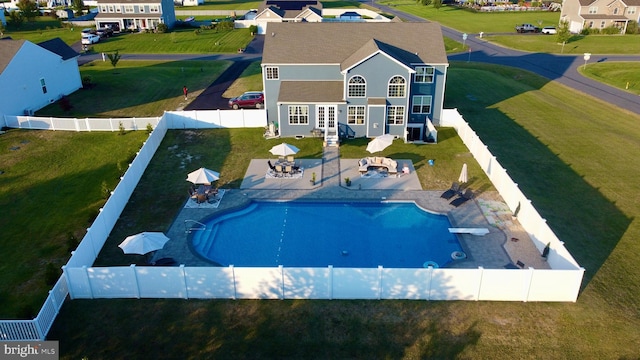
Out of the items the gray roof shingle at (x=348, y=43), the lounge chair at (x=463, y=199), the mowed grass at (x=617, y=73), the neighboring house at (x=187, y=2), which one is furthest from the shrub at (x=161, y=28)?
the lounge chair at (x=463, y=199)

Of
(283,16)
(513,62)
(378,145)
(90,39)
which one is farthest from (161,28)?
(378,145)

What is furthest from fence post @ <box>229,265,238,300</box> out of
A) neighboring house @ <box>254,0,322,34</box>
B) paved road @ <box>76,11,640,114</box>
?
neighboring house @ <box>254,0,322,34</box>

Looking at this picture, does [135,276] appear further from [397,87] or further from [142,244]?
[397,87]

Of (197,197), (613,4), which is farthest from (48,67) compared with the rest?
(613,4)

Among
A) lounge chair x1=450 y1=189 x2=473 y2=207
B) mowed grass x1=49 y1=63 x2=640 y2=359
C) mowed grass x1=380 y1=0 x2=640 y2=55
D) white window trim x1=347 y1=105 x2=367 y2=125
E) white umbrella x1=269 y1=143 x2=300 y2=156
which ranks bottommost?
mowed grass x1=49 y1=63 x2=640 y2=359

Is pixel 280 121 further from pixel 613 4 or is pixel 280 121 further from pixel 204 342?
pixel 613 4

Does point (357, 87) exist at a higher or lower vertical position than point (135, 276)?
higher

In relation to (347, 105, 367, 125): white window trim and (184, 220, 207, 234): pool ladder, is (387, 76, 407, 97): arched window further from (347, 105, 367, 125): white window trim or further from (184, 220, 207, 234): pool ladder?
(184, 220, 207, 234): pool ladder
